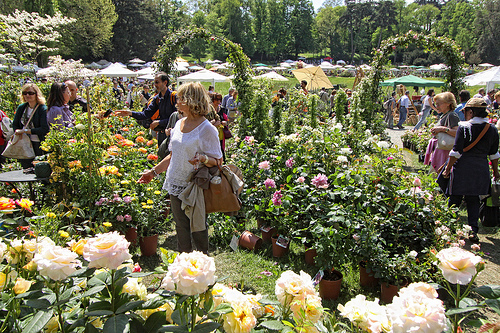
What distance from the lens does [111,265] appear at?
110cm

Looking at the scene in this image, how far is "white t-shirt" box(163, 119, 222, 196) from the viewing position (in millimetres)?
2646

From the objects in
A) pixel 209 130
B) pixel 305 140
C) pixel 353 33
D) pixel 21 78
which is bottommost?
pixel 305 140

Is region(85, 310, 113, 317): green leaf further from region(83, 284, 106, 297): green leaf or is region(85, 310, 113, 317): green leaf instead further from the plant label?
the plant label

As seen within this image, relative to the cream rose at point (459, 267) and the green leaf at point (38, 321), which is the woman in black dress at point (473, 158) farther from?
the green leaf at point (38, 321)

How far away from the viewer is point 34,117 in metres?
4.61

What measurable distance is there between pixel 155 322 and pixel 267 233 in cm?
296

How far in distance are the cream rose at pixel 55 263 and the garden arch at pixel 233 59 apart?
204 inches

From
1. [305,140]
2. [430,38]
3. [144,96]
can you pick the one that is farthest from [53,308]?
[144,96]

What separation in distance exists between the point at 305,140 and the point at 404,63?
73360 millimetres

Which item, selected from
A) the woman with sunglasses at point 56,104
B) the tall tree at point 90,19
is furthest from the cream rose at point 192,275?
the tall tree at point 90,19

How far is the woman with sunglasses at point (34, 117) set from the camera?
451 cm

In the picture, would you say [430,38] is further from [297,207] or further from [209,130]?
[209,130]

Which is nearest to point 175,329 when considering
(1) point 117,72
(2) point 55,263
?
(2) point 55,263

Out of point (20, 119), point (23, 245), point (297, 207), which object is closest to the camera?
point (23, 245)
